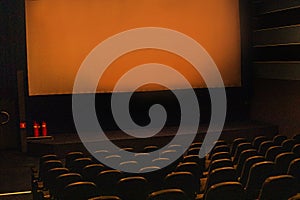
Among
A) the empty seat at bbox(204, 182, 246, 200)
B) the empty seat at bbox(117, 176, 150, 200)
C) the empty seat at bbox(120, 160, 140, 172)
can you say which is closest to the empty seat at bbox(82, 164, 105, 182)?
the empty seat at bbox(120, 160, 140, 172)

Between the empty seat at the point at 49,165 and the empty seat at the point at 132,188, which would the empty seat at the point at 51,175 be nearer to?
the empty seat at the point at 49,165

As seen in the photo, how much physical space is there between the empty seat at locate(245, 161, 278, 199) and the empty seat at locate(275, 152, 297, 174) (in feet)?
2.26

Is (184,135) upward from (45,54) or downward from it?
downward

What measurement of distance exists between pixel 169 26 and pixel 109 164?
5.89 metres

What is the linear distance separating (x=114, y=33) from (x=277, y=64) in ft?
13.6

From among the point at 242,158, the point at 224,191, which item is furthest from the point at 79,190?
the point at 242,158

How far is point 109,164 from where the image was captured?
8.28 metres

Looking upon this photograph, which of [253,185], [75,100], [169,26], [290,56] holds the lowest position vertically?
[253,185]

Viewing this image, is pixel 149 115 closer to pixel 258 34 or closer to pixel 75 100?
pixel 75 100

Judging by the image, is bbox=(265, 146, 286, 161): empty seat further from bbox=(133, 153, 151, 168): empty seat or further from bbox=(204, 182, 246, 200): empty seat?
bbox=(204, 182, 246, 200): empty seat

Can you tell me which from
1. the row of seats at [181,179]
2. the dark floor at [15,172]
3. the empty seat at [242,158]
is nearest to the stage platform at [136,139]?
the dark floor at [15,172]

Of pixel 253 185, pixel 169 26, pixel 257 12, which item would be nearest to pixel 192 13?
pixel 169 26

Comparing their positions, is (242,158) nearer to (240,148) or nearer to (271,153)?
(271,153)

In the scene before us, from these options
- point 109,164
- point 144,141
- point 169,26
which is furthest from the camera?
point 169,26
